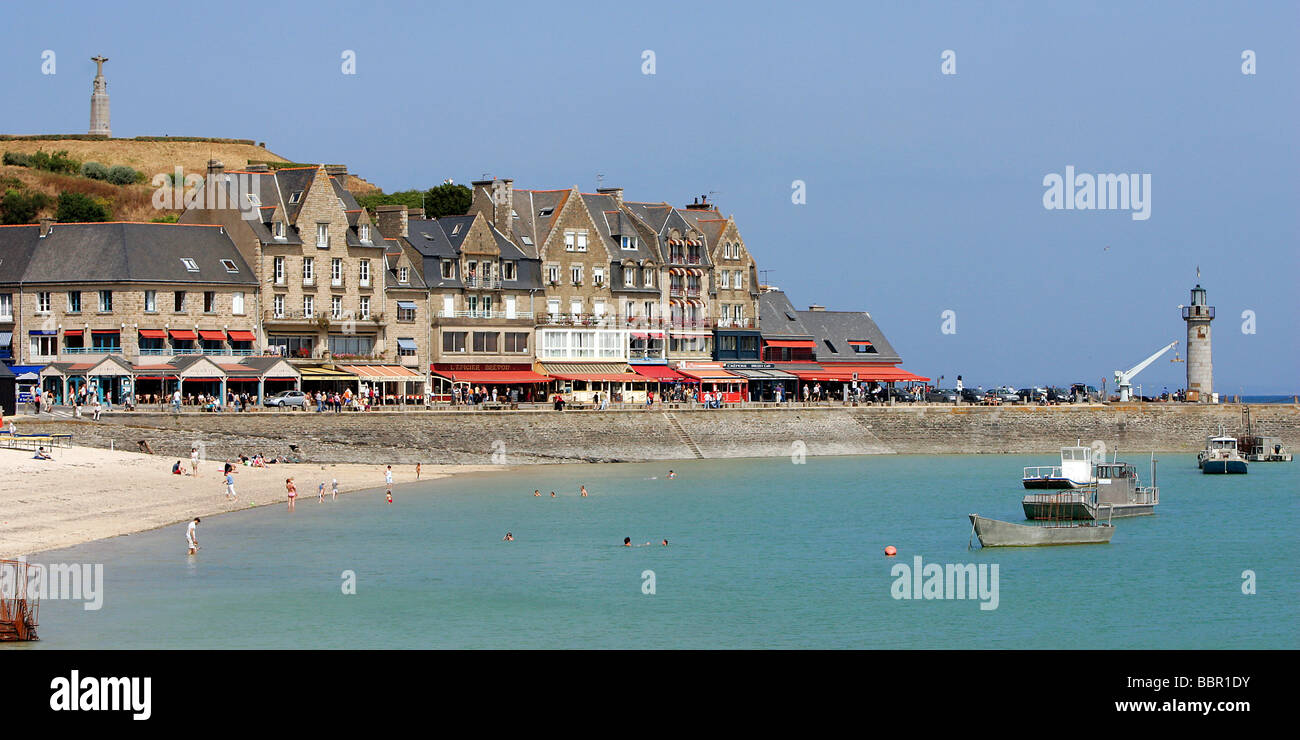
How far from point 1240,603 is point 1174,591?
2282 millimetres

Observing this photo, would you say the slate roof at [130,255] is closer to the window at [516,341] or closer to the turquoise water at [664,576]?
the window at [516,341]

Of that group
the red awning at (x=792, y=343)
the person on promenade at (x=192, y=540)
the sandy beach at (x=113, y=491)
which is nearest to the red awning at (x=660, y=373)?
the red awning at (x=792, y=343)

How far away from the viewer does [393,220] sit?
101 metres

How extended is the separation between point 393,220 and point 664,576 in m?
56.3

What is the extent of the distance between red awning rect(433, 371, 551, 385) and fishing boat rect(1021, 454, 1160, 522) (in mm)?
41459

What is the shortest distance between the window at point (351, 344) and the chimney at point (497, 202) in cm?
1431

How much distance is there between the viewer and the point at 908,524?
6397 cm

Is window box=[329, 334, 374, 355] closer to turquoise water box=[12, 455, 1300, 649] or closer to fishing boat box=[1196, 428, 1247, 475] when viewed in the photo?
turquoise water box=[12, 455, 1300, 649]

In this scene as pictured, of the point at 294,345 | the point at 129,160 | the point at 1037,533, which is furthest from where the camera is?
the point at 129,160

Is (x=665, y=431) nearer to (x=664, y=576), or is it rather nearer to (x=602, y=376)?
(x=602, y=376)

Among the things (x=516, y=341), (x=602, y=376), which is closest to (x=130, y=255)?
(x=516, y=341)
